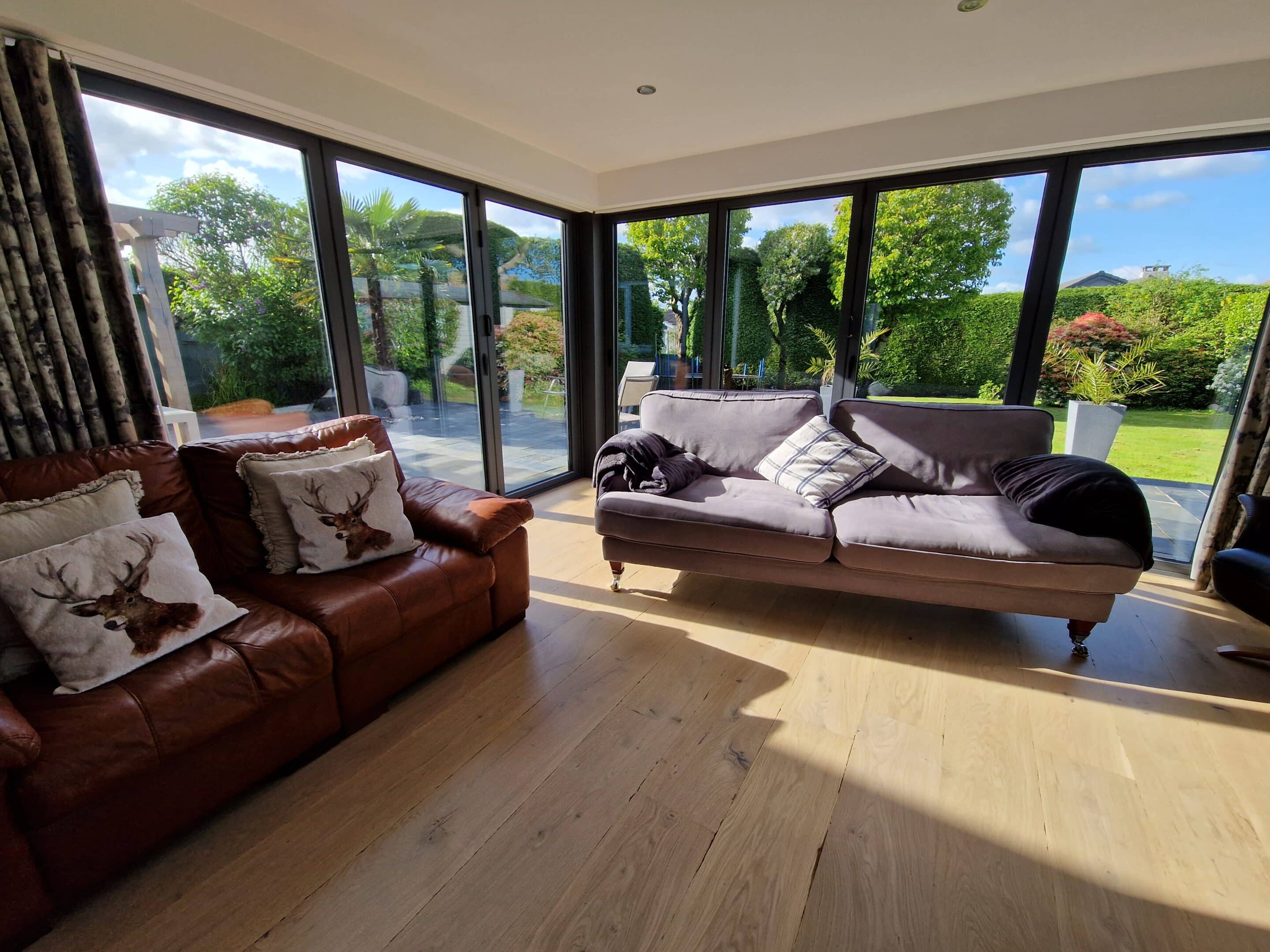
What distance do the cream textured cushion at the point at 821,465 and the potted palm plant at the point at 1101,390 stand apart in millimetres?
1285

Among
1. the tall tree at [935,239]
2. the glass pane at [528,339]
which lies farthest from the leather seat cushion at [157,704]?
the tall tree at [935,239]

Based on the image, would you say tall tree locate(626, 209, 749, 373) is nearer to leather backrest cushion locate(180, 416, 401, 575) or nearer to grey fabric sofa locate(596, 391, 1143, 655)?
grey fabric sofa locate(596, 391, 1143, 655)

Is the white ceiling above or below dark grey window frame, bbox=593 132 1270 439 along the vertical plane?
above

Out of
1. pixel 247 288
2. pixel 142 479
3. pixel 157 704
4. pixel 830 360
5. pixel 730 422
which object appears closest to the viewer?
pixel 157 704

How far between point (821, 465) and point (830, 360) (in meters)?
1.31

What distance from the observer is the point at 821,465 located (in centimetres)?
263

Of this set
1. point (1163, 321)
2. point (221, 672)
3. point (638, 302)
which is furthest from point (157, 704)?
point (1163, 321)

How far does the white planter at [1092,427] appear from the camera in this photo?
2.95 metres

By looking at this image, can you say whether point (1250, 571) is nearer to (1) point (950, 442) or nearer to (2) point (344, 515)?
(1) point (950, 442)

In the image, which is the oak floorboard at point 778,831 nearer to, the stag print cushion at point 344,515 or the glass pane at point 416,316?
the stag print cushion at point 344,515

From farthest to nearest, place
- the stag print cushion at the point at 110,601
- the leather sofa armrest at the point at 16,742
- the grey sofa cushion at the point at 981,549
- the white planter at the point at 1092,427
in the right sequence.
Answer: the white planter at the point at 1092,427 → the grey sofa cushion at the point at 981,549 → the stag print cushion at the point at 110,601 → the leather sofa armrest at the point at 16,742

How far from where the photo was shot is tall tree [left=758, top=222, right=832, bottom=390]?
11.6 ft

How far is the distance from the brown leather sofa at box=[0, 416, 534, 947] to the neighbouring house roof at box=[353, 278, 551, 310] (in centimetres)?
92

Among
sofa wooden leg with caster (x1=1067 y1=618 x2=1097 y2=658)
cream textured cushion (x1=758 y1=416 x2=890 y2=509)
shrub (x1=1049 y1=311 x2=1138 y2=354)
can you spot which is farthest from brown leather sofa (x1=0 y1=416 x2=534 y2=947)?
shrub (x1=1049 y1=311 x2=1138 y2=354)
